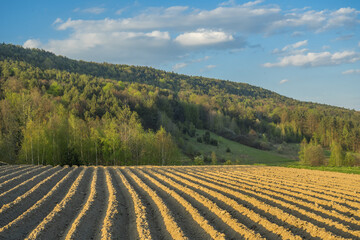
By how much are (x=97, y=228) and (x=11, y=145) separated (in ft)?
120

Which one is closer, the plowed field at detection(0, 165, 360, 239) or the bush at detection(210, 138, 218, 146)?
the plowed field at detection(0, 165, 360, 239)

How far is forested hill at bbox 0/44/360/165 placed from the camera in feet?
135

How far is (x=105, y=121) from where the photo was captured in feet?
169

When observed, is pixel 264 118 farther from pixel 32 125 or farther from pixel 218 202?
pixel 218 202

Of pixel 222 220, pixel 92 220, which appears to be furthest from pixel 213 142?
pixel 92 220

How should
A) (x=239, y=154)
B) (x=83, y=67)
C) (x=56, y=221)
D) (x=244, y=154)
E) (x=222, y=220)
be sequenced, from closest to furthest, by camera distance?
(x=56, y=221)
(x=222, y=220)
(x=239, y=154)
(x=244, y=154)
(x=83, y=67)

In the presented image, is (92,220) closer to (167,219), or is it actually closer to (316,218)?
(167,219)

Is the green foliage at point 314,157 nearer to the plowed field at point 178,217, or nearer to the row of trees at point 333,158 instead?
the row of trees at point 333,158

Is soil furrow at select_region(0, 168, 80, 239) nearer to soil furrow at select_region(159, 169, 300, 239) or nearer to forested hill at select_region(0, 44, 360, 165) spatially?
soil furrow at select_region(159, 169, 300, 239)

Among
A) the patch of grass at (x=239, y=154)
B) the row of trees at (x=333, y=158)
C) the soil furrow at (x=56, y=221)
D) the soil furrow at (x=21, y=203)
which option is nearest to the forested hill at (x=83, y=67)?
the patch of grass at (x=239, y=154)

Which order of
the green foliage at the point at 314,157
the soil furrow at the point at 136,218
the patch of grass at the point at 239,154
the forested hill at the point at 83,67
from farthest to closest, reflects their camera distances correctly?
the forested hill at the point at 83,67 < the patch of grass at the point at 239,154 < the green foliage at the point at 314,157 < the soil furrow at the point at 136,218

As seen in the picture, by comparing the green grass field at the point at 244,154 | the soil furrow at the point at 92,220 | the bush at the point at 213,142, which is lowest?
the green grass field at the point at 244,154

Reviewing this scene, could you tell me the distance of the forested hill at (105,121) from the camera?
41.2 meters

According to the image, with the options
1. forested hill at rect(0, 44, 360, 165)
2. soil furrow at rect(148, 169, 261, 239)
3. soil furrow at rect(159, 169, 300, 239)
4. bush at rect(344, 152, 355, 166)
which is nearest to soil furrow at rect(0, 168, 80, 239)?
soil furrow at rect(148, 169, 261, 239)
